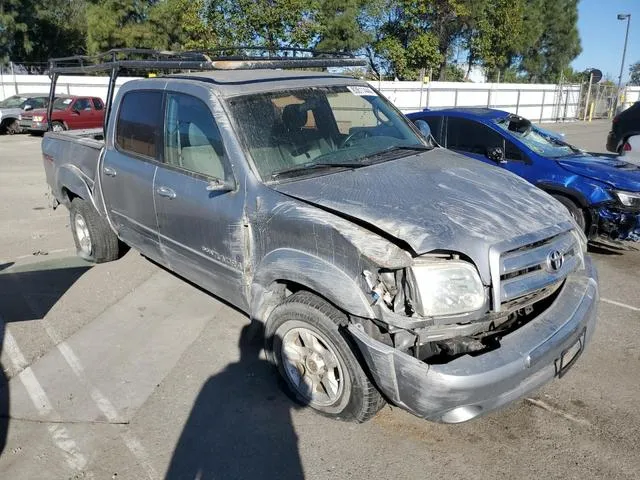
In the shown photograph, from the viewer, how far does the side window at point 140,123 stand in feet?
13.9

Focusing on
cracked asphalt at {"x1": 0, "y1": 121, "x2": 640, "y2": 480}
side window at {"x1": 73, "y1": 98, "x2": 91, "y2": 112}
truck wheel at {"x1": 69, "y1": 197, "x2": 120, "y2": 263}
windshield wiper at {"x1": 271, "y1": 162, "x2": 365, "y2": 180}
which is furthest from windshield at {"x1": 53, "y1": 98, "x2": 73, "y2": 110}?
windshield wiper at {"x1": 271, "y1": 162, "x2": 365, "y2": 180}

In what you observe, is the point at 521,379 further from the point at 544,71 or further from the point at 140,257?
the point at 544,71

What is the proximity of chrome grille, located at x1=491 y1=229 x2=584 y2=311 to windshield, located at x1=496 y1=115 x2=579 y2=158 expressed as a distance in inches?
149

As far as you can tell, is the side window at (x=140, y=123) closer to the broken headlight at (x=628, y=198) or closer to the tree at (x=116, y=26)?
the broken headlight at (x=628, y=198)

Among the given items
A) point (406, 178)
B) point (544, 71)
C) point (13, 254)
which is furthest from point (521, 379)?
point (544, 71)

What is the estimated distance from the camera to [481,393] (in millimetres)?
2518

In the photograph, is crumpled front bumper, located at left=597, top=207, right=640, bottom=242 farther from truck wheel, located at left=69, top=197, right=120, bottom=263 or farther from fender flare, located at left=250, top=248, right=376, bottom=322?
truck wheel, located at left=69, top=197, right=120, bottom=263

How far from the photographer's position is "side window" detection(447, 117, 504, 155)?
22.2ft

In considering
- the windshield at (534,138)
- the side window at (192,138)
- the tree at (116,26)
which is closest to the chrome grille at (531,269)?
the side window at (192,138)

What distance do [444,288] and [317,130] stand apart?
5.50 feet

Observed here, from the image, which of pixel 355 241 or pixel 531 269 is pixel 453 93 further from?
pixel 355 241

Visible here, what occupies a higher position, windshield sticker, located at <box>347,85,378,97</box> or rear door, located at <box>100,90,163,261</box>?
windshield sticker, located at <box>347,85,378,97</box>

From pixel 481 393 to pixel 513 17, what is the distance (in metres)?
41.0

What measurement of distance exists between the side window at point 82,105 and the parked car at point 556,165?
1624 centimetres
